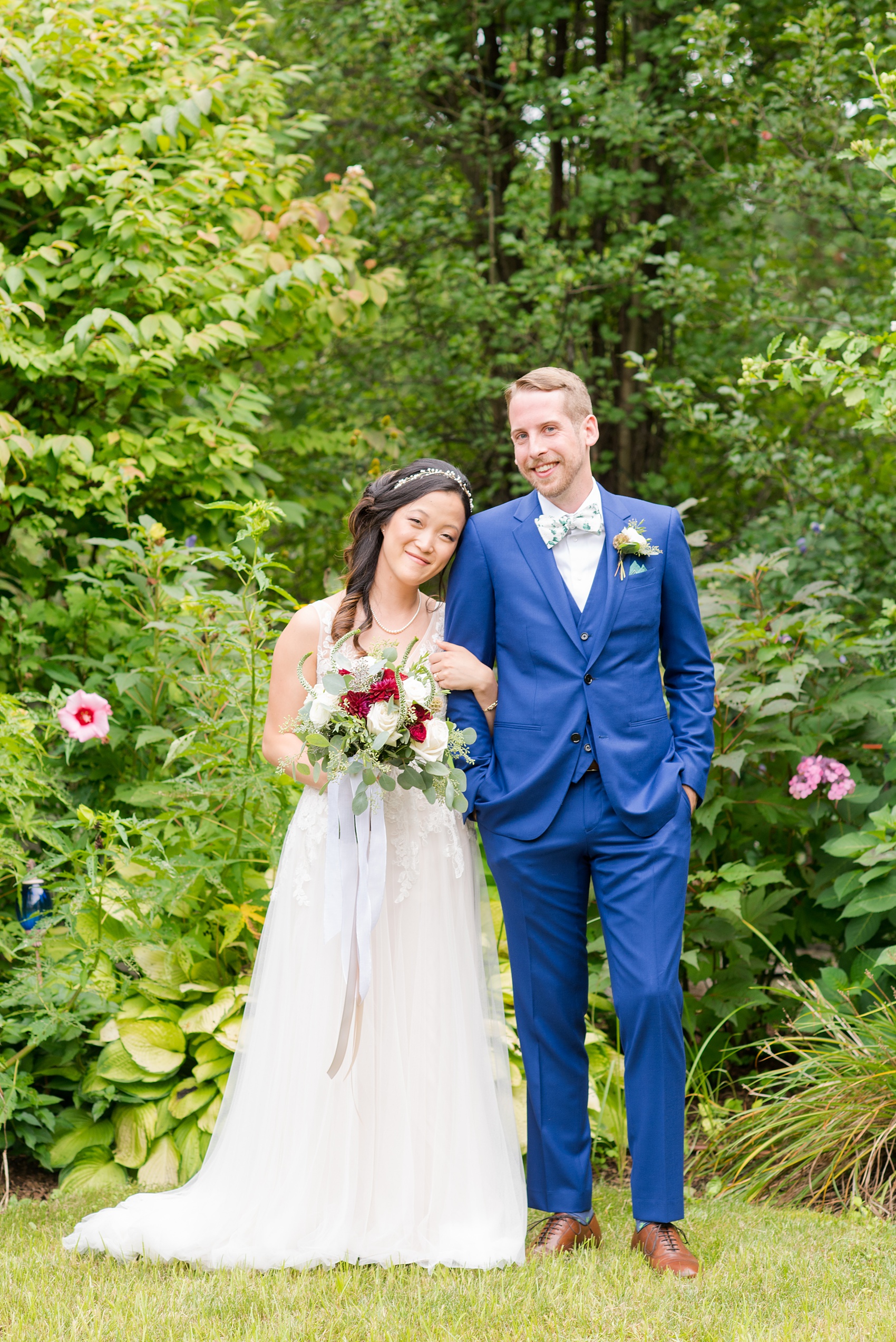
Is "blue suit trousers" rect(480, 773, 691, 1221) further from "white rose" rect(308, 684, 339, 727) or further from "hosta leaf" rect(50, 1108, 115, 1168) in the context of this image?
"hosta leaf" rect(50, 1108, 115, 1168)

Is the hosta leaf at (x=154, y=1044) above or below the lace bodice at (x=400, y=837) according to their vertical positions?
below

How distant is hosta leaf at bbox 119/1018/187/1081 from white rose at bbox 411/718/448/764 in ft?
5.24

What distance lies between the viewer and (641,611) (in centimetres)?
321

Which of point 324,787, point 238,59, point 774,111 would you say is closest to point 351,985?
point 324,787

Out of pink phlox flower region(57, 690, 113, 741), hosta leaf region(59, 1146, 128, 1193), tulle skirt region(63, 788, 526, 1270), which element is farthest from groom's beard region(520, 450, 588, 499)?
hosta leaf region(59, 1146, 128, 1193)

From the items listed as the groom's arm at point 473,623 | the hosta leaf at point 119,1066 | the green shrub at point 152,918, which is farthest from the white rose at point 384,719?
the hosta leaf at point 119,1066

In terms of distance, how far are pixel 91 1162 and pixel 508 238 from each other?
Answer: 5528 millimetres

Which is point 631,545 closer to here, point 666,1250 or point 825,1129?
point 666,1250

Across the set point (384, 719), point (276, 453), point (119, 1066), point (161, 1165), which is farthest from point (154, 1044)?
point (276, 453)

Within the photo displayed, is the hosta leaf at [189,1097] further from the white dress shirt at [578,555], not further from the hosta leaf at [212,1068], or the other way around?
the white dress shirt at [578,555]

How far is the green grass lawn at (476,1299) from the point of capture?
103 inches

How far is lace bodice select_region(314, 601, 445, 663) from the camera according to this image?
3.38 meters

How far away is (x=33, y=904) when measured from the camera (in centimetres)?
413

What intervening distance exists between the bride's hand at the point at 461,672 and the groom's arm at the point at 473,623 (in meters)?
0.03
